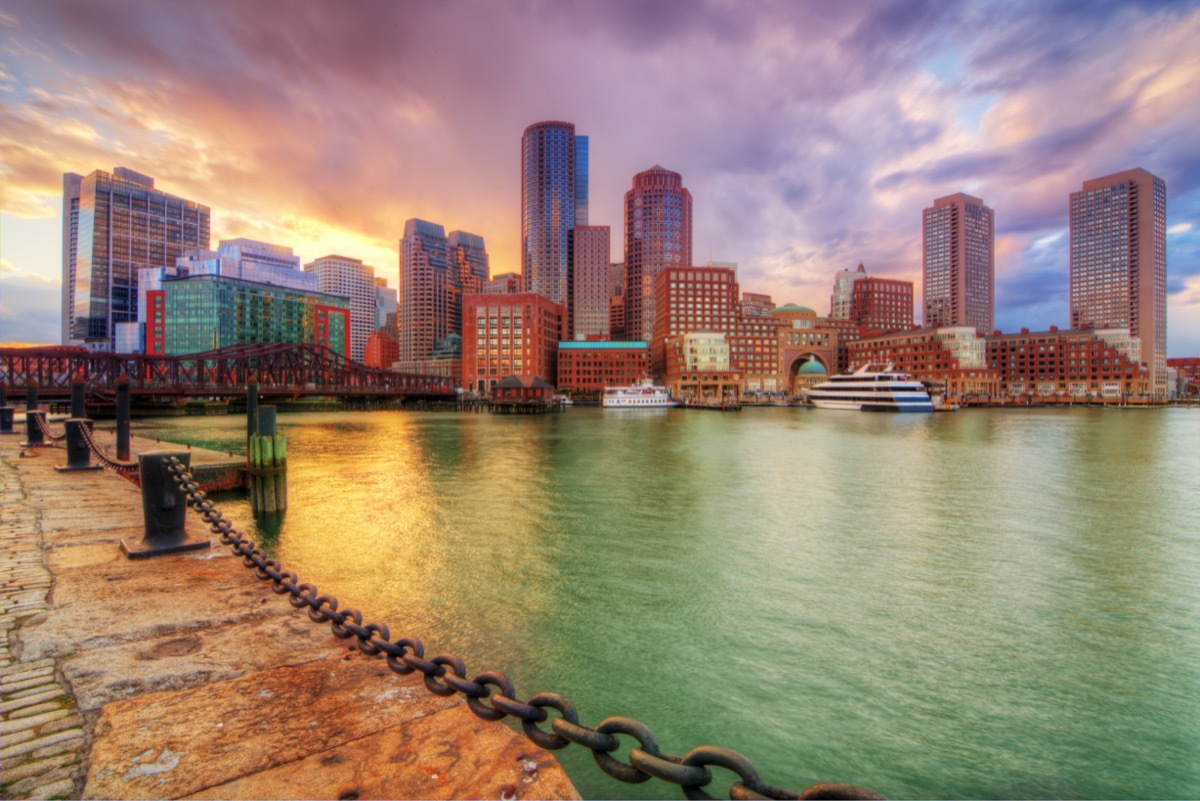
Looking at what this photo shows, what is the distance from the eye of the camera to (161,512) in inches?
297

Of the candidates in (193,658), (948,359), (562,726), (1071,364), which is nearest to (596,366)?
(948,359)

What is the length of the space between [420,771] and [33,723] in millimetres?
2748

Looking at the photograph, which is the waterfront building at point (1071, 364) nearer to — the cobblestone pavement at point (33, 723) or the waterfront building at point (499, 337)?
the waterfront building at point (499, 337)

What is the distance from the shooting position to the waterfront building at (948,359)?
142 m

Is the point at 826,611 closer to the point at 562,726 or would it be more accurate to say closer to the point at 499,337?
the point at 562,726

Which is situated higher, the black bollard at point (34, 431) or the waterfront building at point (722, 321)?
the waterfront building at point (722, 321)

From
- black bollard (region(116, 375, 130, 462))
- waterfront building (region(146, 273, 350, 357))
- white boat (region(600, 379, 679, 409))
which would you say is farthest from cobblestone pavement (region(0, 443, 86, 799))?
waterfront building (region(146, 273, 350, 357))

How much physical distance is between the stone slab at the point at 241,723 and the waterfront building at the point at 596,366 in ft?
526

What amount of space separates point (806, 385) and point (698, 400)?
43739 millimetres

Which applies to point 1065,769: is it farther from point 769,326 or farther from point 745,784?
point 769,326

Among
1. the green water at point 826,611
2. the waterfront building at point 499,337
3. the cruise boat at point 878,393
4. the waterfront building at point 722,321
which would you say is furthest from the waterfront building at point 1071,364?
the green water at point 826,611

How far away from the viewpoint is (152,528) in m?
7.56

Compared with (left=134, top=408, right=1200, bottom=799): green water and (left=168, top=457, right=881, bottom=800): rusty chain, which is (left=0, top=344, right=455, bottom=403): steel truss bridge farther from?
(left=168, top=457, right=881, bottom=800): rusty chain

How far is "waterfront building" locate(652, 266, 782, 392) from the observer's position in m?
170
